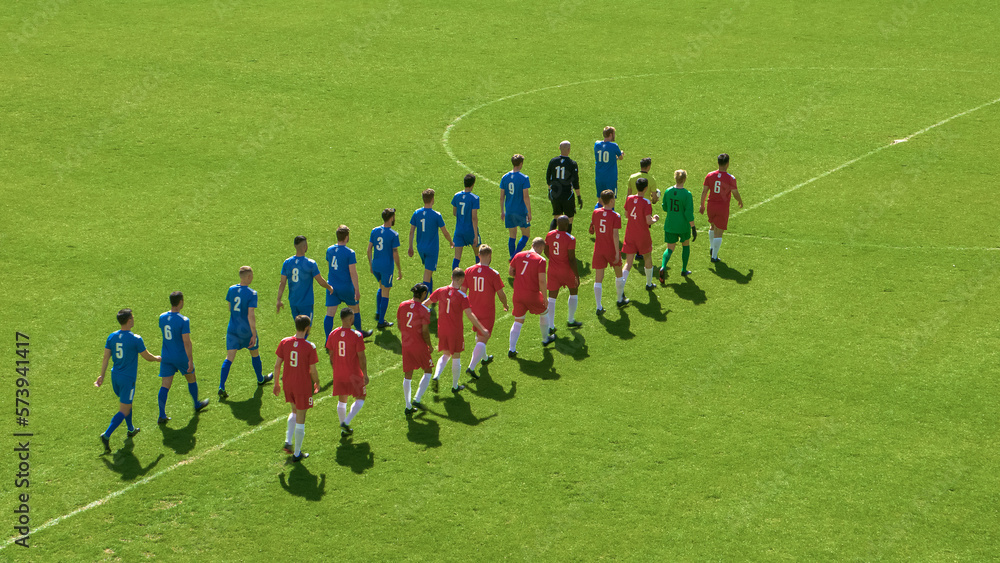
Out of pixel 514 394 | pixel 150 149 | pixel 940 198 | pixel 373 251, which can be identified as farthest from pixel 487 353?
pixel 150 149

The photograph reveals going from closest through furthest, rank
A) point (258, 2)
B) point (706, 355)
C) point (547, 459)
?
point (547, 459)
point (706, 355)
point (258, 2)

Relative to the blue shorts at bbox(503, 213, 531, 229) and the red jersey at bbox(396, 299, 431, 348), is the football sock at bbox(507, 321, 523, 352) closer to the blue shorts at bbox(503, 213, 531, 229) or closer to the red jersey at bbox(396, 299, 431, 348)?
the red jersey at bbox(396, 299, 431, 348)

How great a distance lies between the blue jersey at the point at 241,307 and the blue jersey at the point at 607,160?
369 inches

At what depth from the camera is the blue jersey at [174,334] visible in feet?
47.5

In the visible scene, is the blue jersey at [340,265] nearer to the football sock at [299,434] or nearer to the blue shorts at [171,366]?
the blue shorts at [171,366]

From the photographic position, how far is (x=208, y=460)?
539 inches

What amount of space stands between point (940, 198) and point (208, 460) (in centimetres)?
1903

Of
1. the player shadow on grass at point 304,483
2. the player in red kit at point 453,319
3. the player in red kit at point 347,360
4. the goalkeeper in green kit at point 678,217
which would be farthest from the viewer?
the goalkeeper in green kit at point 678,217

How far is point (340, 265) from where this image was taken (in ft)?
55.4

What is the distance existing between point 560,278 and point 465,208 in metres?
3.02

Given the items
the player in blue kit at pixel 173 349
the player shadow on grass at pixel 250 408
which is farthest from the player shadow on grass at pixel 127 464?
the player shadow on grass at pixel 250 408

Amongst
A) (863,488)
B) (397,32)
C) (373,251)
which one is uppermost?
(397,32)

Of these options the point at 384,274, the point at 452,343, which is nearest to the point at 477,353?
the point at 452,343

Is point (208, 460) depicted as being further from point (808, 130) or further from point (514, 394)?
point (808, 130)
